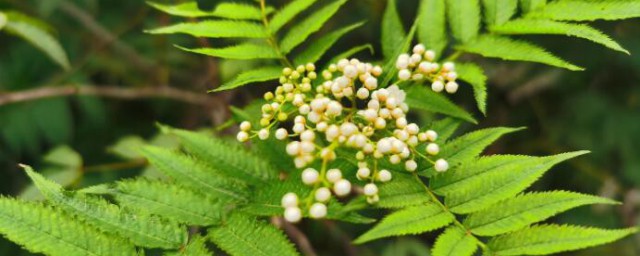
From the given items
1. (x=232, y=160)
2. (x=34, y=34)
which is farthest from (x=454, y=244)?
(x=34, y=34)

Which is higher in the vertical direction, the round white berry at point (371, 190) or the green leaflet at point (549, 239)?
the round white berry at point (371, 190)

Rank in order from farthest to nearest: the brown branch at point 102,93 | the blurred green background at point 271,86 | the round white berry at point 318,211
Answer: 1. the blurred green background at point 271,86
2. the brown branch at point 102,93
3. the round white berry at point 318,211

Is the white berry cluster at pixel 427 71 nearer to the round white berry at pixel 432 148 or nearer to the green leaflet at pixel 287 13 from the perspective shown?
the round white berry at pixel 432 148

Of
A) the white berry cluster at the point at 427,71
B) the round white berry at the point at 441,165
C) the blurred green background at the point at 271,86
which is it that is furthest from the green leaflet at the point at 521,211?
the blurred green background at the point at 271,86

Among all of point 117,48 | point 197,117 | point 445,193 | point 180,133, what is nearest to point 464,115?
point 445,193

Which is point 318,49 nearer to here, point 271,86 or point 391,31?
point 391,31

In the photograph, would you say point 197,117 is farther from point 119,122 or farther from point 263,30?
point 263,30

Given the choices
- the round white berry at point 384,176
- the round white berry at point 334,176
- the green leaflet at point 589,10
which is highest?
the green leaflet at point 589,10
